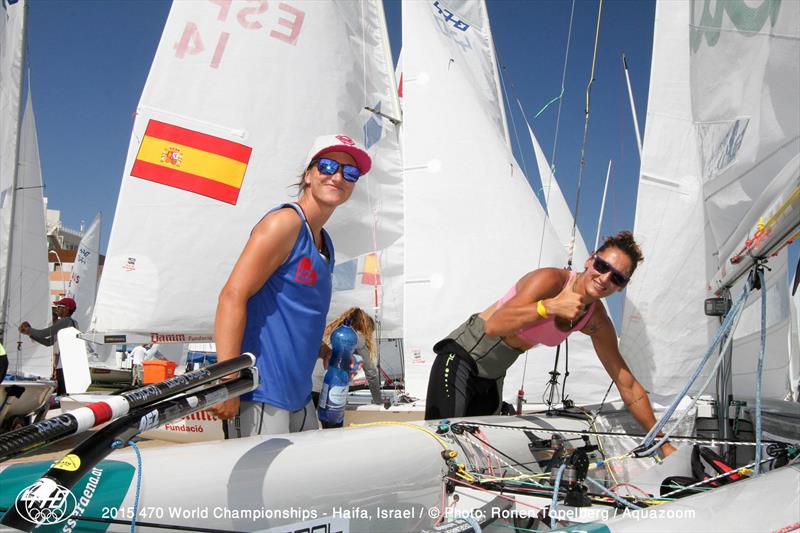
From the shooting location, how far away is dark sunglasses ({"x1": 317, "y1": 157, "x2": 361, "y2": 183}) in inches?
69.9

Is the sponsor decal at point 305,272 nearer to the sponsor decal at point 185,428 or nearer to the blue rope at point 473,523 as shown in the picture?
the blue rope at point 473,523

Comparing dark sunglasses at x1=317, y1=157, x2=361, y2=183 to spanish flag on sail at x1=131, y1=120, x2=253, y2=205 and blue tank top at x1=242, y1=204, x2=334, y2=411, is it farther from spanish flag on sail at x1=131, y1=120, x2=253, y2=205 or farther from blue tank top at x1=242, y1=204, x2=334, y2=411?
spanish flag on sail at x1=131, y1=120, x2=253, y2=205

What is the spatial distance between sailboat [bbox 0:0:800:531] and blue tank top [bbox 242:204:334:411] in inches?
5.4

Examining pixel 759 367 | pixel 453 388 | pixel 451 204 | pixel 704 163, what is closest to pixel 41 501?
pixel 759 367

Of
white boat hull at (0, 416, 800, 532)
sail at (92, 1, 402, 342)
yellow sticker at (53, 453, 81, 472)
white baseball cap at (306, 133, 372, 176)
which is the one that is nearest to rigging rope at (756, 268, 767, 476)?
white boat hull at (0, 416, 800, 532)

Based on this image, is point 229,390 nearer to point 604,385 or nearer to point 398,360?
point 604,385

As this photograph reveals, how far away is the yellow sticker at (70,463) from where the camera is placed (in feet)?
2.72

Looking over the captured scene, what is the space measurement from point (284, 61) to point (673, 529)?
226 inches

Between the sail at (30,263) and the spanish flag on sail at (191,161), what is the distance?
5.34 m

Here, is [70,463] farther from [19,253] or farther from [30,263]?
[30,263]

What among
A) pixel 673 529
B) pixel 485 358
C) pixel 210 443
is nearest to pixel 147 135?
pixel 485 358

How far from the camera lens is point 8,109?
25.2 feet

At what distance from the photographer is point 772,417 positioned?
2.46m

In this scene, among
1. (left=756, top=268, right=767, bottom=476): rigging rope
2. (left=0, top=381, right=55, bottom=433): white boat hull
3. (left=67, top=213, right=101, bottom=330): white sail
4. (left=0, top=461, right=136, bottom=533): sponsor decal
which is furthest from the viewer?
(left=67, top=213, right=101, bottom=330): white sail
